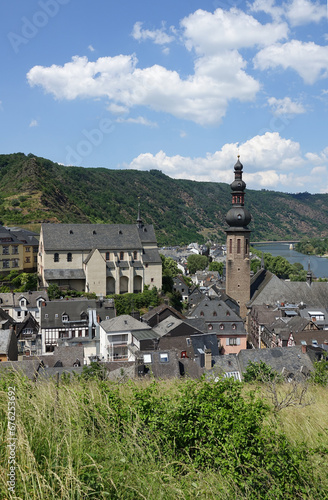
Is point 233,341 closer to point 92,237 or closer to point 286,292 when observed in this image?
point 286,292

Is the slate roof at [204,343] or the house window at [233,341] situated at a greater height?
the slate roof at [204,343]

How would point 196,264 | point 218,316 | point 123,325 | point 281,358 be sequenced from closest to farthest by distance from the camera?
point 281,358 → point 123,325 → point 218,316 → point 196,264

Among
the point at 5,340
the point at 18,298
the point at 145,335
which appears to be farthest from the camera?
the point at 18,298

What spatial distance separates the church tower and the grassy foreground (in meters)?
38.8

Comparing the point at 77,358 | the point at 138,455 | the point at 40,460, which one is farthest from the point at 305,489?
the point at 77,358

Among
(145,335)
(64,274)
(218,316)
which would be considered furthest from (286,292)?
(64,274)

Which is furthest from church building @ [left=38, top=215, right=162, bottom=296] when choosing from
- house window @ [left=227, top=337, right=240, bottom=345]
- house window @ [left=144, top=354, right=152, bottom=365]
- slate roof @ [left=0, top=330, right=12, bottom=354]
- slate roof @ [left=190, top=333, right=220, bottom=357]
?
house window @ [left=144, top=354, right=152, bottom=365]

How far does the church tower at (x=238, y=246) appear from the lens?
46.2 meters

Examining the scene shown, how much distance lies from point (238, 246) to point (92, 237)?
1550cm

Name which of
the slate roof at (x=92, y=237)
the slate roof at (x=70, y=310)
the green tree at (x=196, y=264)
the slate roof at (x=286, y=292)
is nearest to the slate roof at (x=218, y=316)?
the slate roof at (x=286, y=292)

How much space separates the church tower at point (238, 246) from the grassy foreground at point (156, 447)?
38756 millimetres

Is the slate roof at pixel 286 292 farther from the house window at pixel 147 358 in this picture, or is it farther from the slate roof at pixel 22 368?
the slate roof at pixel 22 368

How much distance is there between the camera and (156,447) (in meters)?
5.96

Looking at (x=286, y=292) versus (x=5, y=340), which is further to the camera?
(x=286, y=292)
